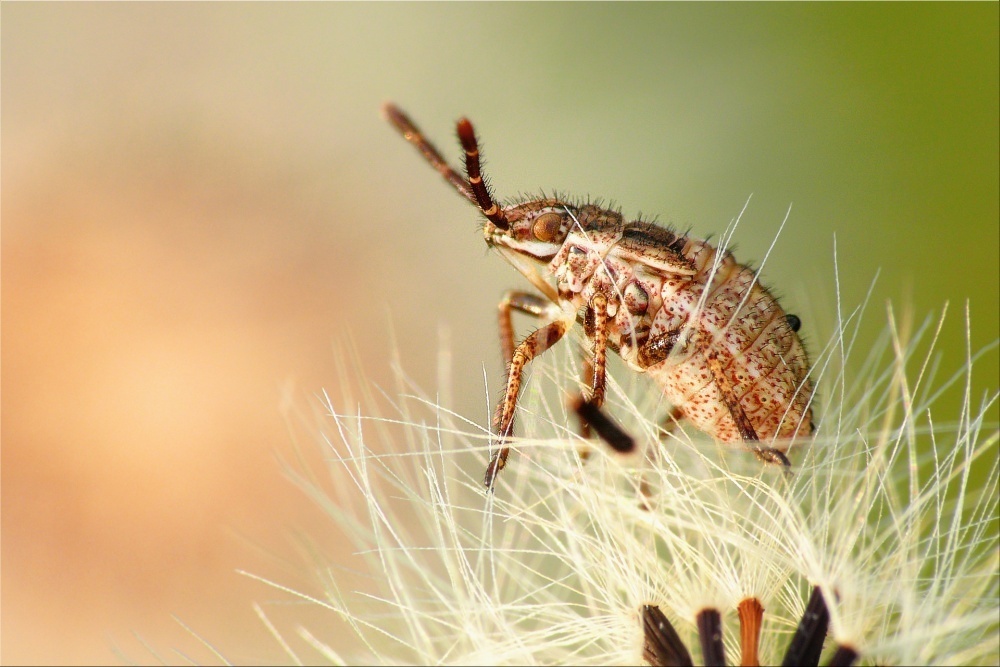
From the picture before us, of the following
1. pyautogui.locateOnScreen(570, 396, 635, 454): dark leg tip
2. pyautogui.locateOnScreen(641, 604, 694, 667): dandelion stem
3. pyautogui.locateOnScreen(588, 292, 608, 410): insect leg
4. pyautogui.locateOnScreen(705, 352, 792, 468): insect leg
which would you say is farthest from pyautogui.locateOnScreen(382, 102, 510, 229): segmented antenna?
pyautogui.locateOnScreen(641, 604, 694, 667): dandelion stem

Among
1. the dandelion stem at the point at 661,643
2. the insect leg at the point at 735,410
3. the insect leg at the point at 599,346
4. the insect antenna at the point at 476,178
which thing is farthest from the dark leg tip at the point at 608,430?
the insect antenna at the point at 476,178

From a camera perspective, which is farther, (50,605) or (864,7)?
(864,7)

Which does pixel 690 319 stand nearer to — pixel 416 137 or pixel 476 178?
pixel 476 178

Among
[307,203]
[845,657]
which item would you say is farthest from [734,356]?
[307,203]

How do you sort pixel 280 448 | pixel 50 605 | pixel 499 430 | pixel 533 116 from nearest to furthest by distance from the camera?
pixel 499 430 → pixel 50 605 → pixel 280 448 → pixel 533 116

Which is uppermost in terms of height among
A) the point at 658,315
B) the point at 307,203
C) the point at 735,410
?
the point at 307,203

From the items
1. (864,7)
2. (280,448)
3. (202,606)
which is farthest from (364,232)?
(864,7)

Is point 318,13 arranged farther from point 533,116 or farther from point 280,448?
point 280,448

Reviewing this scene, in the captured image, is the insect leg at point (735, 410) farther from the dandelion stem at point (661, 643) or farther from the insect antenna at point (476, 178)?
the insect antenna at point (476, 178)
